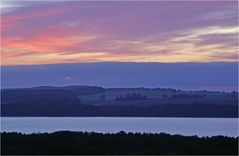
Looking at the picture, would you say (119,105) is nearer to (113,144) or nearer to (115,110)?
(115,110)

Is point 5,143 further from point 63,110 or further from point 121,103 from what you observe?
point 121,103

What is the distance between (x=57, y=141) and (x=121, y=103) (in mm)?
89412

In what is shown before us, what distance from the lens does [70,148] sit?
2162 cm

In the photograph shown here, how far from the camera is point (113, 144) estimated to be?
2433cm

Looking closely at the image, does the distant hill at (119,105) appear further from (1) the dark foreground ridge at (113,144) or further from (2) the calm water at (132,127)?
(1) the dark foreground ridge at (113,144)

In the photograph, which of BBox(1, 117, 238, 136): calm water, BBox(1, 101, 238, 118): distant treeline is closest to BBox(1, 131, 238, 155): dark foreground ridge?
BBox(1, 117, 238, 136): calm water

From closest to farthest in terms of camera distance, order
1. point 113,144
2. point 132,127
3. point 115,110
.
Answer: point 113,144 → point 132,127 → point 115,110

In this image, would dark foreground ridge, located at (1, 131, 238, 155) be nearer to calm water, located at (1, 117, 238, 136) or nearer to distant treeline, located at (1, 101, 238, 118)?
calm water, located at (1, 117, 238, 136)

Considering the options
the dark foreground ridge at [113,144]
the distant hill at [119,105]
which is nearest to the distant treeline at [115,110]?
the distant hill at [119,105]

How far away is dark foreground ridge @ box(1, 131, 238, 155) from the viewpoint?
70.9 ft

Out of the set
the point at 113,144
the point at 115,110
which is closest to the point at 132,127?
the point at 115,110

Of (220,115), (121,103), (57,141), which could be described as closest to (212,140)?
(57,141)

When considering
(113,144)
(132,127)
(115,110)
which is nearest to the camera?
(113,144)

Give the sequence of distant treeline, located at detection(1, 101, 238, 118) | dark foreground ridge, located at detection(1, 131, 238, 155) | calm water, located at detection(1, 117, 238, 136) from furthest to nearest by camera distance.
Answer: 1. distant treeline, located at detection(1, 101, 238, 118)
2. calm water, located at detection(1, 117, 238, 136)
3. dark foreground ridge, located at detection(1, 131, 238, 155)
